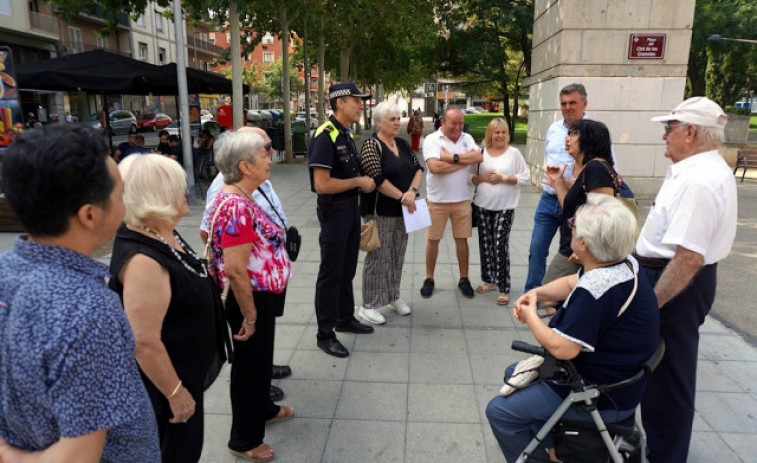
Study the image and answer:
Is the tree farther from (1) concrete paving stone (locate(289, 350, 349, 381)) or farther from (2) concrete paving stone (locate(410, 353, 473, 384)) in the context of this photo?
(1) concrete paving stone (locate(289, 350, 349, 381))

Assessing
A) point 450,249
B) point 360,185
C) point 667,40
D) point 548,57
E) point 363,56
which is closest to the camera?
point 360,185

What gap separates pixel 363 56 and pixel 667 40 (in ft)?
76.1

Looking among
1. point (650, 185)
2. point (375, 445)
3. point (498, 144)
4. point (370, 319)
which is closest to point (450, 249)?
point (498, 144)

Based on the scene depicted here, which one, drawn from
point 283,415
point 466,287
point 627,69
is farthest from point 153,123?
point 283,415

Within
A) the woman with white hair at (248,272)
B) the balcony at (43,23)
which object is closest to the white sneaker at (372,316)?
the woman with white hair at (248,272)

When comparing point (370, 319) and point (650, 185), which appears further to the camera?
point (650, 185)

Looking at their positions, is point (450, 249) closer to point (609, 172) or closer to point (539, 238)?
point (539, 238)

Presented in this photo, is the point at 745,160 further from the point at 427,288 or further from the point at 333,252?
the point at 333,252

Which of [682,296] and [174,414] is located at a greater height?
[682,296]

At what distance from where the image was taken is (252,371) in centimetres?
269

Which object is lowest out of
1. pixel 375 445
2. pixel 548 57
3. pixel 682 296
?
pixel 375 445

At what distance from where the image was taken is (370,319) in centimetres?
454

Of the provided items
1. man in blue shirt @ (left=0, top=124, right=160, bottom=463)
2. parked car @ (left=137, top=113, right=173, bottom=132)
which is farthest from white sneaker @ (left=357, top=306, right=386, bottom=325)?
parked car @ (left=137, top=113, right=173, bottom=132)

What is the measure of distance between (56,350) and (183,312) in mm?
846
